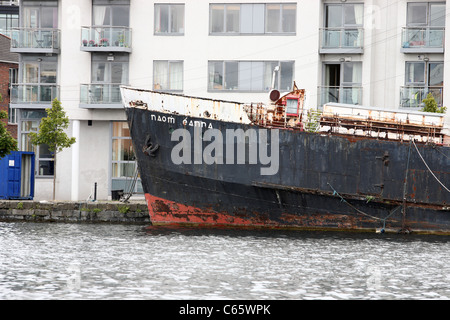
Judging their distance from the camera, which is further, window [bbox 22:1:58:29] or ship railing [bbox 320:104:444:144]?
window [bbox 22:1:58:29]

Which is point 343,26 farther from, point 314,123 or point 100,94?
point 100,94

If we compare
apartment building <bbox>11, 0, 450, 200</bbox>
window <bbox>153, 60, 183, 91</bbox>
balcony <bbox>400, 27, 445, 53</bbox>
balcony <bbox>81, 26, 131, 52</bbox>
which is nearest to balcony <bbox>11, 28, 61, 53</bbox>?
apartment building <bbox>11, 0, 450, 200</bbox>

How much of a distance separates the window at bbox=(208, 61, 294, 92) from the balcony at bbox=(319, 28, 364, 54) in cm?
195

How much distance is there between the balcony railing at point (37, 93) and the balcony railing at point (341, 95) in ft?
43.4

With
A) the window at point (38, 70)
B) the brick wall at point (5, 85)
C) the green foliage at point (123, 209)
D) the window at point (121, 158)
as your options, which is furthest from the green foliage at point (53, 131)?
the brick wall at point (5, 85)

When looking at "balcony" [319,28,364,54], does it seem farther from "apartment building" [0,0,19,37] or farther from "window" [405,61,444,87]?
"apartment building" [0,0,19,37]

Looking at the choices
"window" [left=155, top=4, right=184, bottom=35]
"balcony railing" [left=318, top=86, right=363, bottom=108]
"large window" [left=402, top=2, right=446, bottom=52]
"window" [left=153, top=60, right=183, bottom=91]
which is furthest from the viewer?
"window" [left=153, top=60, right=183, bottom=91]

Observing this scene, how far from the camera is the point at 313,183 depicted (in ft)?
111

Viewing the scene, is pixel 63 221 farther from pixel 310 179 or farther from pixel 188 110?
pixel 310 179

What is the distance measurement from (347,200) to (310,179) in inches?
64.5

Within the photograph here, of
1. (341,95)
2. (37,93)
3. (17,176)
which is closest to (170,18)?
(37,93)

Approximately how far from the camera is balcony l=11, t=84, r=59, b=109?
45.2 meters

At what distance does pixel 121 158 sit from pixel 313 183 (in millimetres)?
14176
